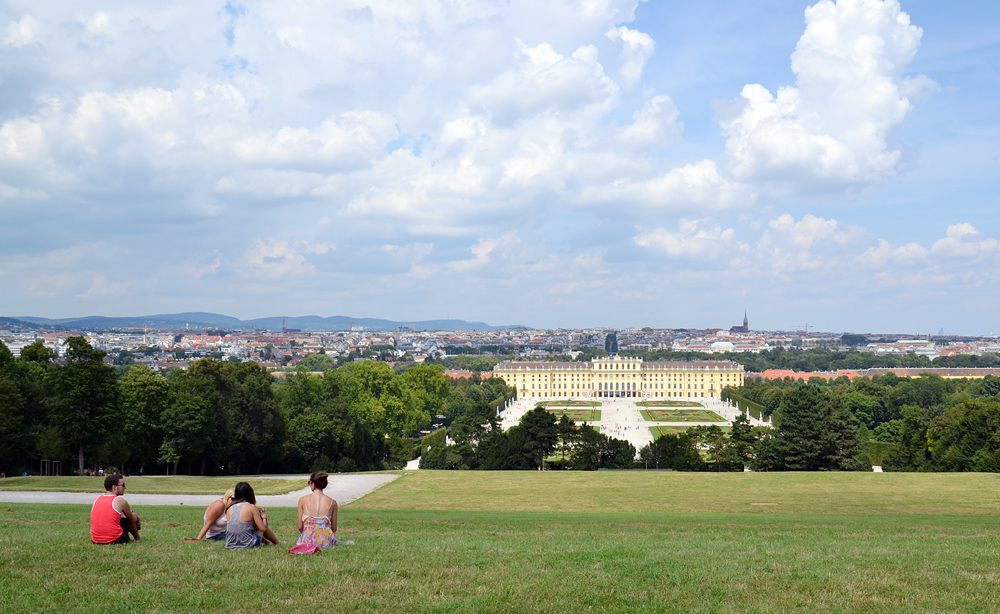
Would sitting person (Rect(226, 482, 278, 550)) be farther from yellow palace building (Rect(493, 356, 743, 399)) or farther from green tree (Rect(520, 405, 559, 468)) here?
yellow palace building (Rect(493, 356, 743, 399))

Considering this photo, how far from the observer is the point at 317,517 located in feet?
27.2

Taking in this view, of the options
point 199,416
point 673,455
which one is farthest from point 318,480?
point 673,455

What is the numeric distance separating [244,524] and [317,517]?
2.65 feet

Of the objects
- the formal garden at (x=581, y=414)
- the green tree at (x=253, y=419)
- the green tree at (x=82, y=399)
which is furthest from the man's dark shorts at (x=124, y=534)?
the formal garden at (x=581, y=414)

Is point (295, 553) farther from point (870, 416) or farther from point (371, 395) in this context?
point (870, 416)

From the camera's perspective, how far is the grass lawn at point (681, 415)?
73.2 metres

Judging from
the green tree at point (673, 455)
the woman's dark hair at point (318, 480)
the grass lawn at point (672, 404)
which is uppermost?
the woman's dark hair at point (318, 480)

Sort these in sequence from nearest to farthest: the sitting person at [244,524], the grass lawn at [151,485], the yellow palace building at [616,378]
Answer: the sitting person at [244,524] < the grass lawn at [151,485] < the yellow palace building at [616,378]

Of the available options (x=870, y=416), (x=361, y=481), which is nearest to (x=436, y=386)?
(x=361, y=481)

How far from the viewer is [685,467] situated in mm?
35594

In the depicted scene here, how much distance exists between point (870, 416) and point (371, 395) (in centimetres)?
4577

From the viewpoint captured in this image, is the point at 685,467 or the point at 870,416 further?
the point at 870,416

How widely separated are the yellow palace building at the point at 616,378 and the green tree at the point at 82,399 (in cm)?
9825

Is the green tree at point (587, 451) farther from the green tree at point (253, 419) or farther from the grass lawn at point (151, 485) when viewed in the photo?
the grass lawn at point (151, 485)
